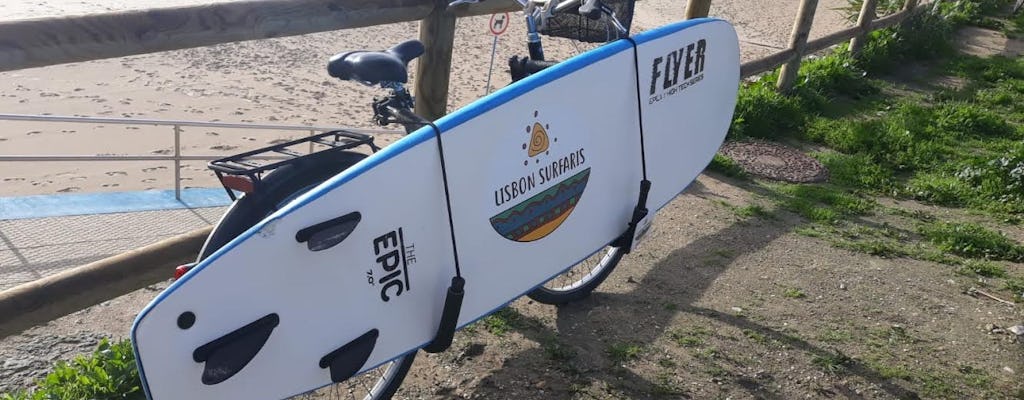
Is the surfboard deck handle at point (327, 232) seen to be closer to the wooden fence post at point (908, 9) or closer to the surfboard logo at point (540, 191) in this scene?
the surfboard logo at point (540, 191)

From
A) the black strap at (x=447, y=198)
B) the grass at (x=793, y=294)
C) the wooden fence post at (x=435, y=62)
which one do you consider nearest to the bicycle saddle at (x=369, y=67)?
the black strap at (x=447, y=198)

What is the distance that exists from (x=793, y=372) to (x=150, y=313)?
2523 millimetres

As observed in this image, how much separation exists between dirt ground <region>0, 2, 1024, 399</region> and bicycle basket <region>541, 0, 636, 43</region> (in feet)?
3.89

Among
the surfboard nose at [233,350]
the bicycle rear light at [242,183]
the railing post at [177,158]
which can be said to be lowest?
the railing post at [177,158]

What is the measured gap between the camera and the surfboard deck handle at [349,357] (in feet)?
8.73

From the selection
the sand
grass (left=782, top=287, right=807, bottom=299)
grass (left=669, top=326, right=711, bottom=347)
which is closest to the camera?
grass (left=669, top=326, right=711, bottom=347)

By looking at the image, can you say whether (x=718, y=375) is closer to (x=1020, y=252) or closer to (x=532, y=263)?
(x=532, y=263)

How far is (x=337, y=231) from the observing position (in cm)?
248

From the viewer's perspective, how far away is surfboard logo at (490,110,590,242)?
3.09 m

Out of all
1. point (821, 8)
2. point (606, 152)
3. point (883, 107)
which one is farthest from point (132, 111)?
point (821, 8)

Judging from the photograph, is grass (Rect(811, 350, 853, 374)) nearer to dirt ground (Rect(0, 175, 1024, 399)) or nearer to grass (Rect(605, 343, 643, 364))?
dirt ground (Rect(0, 175, 1024, 399))

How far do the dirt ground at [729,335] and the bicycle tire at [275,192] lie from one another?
74cm

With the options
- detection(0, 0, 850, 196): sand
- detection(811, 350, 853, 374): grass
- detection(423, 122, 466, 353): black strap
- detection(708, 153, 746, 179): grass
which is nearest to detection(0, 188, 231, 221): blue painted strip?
detection(0, 0, 850, 196): sand

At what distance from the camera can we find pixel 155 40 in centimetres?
294
